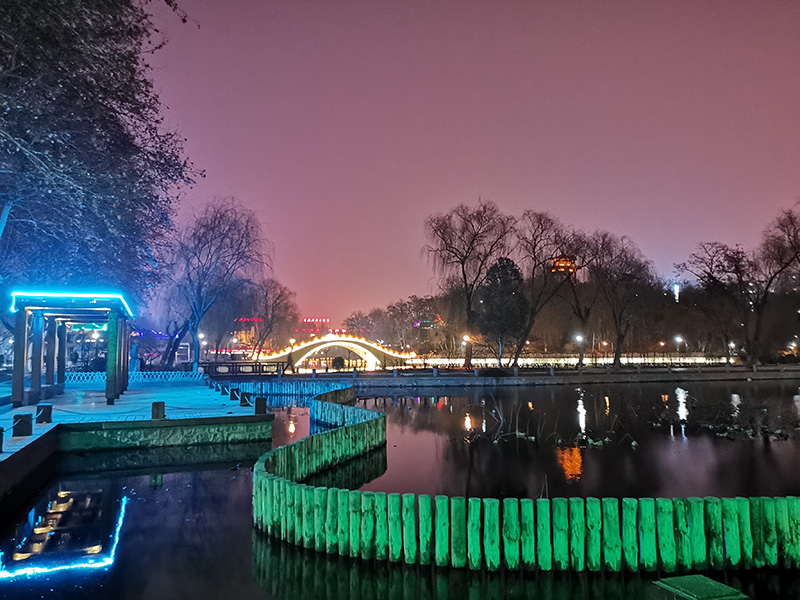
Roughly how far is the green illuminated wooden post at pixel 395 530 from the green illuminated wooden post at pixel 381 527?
7 centimetres

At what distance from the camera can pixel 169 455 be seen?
15773 millimetres

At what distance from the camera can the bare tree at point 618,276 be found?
165 feet

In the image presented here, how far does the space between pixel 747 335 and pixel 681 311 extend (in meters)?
9.34

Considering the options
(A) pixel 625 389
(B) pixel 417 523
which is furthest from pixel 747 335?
(B) pixel 417 523

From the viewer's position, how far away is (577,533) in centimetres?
707

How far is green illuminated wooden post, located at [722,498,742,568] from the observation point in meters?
7.14

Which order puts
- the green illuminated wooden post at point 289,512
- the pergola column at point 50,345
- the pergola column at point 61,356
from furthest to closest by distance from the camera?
the pergola column at point 61,356
the pergola column at point 50,345
the green illuminated wooden post at point 289,512

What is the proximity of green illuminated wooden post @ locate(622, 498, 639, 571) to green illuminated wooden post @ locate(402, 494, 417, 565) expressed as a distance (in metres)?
2.78

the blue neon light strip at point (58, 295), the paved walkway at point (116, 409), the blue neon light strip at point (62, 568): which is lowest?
the blue neon light strip at point (62, 568)

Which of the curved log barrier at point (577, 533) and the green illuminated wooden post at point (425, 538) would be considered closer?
the curved log barrier at point (577, 533)

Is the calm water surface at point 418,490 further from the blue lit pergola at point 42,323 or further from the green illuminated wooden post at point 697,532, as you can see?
the blue lit pergola at point 42,323

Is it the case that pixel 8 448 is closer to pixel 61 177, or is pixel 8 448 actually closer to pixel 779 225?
pixel 61 177

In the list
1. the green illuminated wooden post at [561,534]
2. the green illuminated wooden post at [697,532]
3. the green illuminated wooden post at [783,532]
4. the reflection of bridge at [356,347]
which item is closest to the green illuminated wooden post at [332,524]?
the green illuminated wooden post at [561,534]

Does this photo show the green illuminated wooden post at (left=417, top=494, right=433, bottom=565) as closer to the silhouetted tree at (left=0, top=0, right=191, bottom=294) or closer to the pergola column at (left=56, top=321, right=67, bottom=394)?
the silhouetted tree at (left=0, top=0, right=191, bottom=294)
